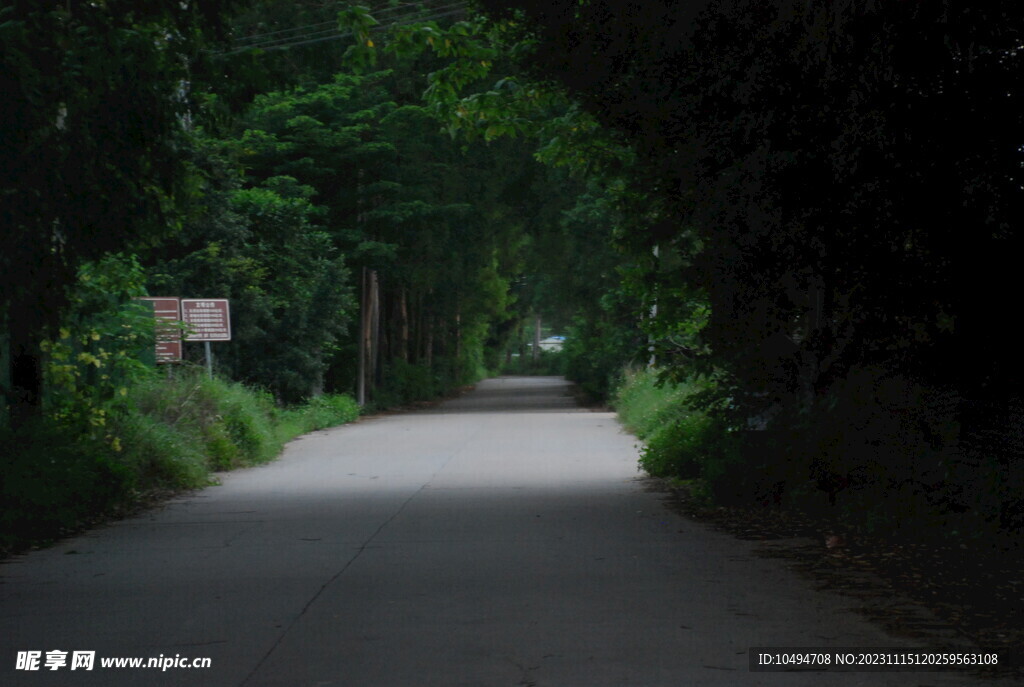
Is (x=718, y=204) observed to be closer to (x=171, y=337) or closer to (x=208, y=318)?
(x=171, y=337)

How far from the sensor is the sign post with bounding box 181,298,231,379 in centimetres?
2612

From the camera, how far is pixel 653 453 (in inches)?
760

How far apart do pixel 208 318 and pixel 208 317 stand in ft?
0.06

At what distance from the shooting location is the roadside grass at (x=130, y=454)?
12.9 meters

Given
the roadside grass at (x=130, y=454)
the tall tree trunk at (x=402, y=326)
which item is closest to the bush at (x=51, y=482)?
the roadside grass at (x=130, y=454)

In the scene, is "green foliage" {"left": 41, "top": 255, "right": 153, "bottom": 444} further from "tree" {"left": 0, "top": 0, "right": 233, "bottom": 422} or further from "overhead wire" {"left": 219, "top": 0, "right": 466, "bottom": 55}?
"overhead wire" {"left": 219, "top": 0, "right": 466, "bottom": 55}

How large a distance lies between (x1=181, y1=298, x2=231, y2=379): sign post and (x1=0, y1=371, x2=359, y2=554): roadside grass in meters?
1.19

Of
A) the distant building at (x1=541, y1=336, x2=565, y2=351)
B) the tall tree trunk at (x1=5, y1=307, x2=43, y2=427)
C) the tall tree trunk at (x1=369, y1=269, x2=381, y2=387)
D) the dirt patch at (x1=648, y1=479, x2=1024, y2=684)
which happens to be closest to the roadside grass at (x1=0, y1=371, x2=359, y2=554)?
the tall tree trunk at (x1=5, y1=307, x2=43, y2=427)

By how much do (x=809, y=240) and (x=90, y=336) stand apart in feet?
31.1

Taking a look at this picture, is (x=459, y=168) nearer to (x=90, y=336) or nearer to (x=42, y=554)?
(x=90, y=336)

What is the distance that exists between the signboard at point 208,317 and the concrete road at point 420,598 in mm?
9634

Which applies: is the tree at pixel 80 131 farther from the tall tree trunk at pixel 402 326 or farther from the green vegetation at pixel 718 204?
the tall tree trunk at pixel 402 326

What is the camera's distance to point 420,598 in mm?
9078

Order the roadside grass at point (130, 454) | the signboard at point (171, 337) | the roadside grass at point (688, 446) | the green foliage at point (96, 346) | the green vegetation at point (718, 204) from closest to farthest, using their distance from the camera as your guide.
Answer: the green vegetation at point (718, 204)
the roadside grass at point (130, 454)
the roadside grass at point (688, 446)
the green foliage at point (96, 346)
the signboard at point (171, 337)
